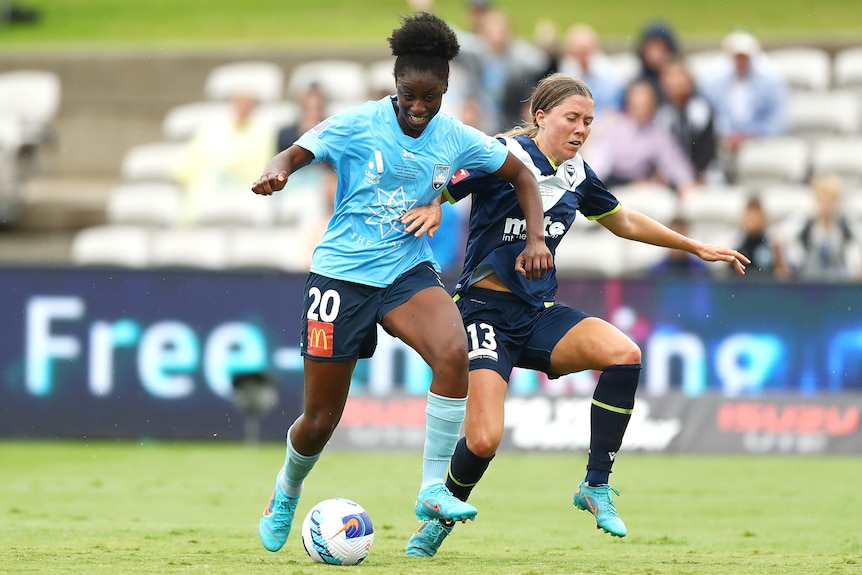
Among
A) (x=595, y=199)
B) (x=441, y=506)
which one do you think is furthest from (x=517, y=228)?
(x=441, y=506)

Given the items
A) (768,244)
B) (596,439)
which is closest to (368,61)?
(768,244)

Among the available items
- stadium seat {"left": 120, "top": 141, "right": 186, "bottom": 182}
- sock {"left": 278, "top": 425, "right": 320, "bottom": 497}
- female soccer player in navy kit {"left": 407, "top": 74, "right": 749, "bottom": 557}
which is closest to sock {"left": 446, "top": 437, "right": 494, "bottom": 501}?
female soccer player in navy kit {"left": 407, "top": 74, "right": 749, "bottom": 557}

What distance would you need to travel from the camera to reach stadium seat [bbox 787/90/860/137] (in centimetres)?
1619

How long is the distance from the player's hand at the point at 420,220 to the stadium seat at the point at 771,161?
31.5 feet

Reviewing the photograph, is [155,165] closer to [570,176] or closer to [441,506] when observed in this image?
[570,176]

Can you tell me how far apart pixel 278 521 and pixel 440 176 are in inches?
75.0

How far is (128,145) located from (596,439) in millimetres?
13692

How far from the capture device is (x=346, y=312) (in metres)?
6.71

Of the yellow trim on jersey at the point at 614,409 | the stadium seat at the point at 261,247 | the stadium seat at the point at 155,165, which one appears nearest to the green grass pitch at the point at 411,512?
the yellow trim on jersey at the point at 614,409

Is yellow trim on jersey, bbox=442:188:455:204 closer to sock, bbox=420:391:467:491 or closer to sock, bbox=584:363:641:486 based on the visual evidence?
sock, bbox=420:391:467:491

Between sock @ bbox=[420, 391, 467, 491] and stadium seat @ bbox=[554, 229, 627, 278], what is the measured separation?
7.39 metres

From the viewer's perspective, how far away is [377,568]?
6426 millimetres

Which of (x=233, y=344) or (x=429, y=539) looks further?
(x=233, y=344)

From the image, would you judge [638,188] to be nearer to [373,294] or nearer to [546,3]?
[373,294]
